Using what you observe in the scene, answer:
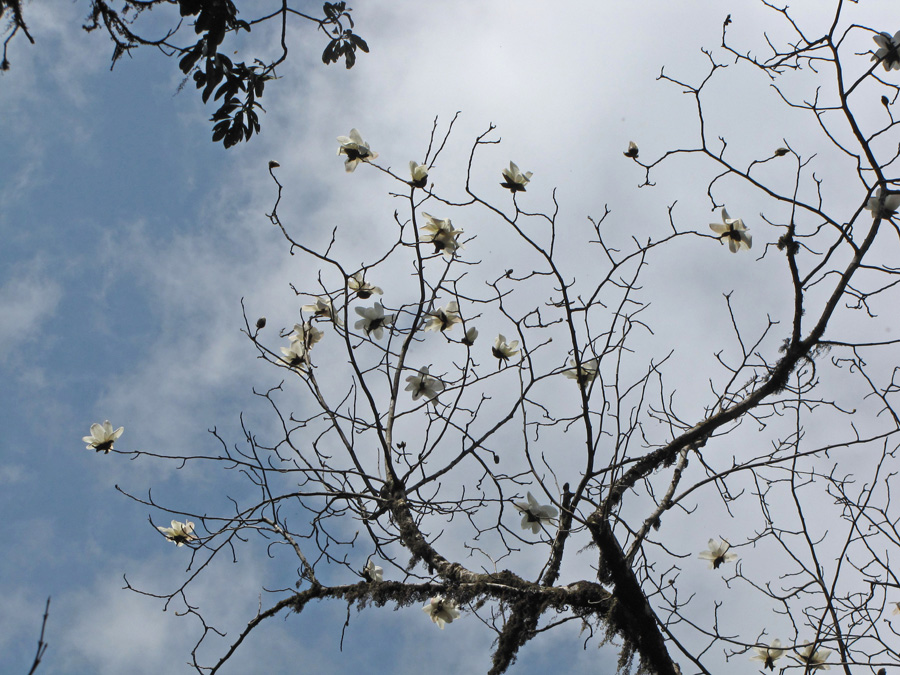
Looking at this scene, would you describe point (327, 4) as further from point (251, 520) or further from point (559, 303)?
point (251, 520)

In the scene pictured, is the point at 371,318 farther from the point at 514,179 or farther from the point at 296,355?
the point at 514,179

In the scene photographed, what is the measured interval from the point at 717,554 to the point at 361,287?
1.64m

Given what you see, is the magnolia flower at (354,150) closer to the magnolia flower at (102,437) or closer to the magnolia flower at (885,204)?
the magnolia flower at (102,437)

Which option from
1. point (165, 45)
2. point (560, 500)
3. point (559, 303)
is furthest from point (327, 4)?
point (560, 500)

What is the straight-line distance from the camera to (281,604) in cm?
242

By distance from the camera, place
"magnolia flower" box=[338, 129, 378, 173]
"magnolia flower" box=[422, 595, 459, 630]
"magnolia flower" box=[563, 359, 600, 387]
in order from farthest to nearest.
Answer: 1. "magnolia flower" box=[338, 129, 378, 173]
2. "magnolia flower" box=[563, 359, 600, 387]
3. "magnolia flower" box=[422, 595, 459, 630]

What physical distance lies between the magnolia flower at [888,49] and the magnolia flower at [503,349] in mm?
1438

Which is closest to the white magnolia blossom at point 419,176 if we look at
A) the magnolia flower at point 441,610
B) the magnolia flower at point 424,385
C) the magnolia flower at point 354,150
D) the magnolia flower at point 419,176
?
the magnolia flower at point 419,176

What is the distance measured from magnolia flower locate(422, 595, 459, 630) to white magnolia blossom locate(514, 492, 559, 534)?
34 cm

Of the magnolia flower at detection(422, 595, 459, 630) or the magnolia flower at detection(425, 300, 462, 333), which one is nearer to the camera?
the magnolia flower at detection(422, 595, 459, 630)

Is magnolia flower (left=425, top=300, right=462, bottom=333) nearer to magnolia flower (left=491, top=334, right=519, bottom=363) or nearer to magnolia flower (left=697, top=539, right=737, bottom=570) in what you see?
magnolia flower (left=491, top=334, right=519, bottom=363)

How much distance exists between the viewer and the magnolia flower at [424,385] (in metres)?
2.53

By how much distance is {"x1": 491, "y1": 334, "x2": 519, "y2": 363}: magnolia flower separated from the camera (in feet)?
8.53

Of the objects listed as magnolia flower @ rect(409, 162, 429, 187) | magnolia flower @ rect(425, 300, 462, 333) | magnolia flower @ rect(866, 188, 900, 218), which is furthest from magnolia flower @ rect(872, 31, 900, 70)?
magnolia flower @ rect(425, 300, 462, 333)
